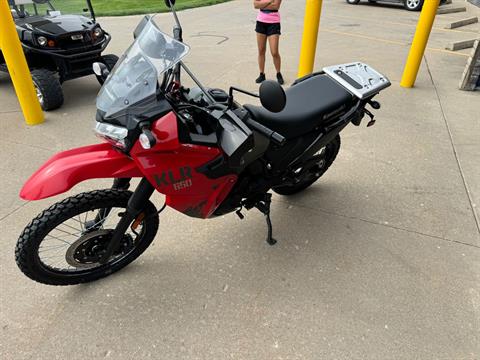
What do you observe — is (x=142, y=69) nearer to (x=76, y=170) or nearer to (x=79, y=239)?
(x=76, y=170)

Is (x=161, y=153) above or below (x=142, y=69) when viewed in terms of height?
below

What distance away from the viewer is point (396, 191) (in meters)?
3.32

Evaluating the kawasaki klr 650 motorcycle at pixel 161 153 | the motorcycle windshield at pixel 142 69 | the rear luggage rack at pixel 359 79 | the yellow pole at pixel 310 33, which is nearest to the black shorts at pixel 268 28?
the yellow pole at pixel 310 33

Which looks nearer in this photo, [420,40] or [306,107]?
[306,107]

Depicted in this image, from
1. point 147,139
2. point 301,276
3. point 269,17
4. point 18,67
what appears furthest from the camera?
point 269,17

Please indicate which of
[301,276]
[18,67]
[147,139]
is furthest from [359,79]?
[18,67]

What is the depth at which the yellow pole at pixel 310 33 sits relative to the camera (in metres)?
5.09

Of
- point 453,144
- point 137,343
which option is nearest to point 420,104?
point 453,144

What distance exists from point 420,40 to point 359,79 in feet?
11.6

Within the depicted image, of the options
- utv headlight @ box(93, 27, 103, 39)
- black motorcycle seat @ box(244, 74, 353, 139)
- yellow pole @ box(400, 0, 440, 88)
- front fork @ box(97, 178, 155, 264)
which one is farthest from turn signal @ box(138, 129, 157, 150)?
yellow pole @ box(400, 0, 440, 88)

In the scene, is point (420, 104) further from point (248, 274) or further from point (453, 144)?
point (248, 274)

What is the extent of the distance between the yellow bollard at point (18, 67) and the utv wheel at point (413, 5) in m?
13.2

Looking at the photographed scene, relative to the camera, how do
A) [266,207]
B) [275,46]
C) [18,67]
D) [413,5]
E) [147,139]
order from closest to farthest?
[147,139], [266,207], [18,67], [275,46], [413,5]

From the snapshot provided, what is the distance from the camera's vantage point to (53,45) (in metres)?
4.57
